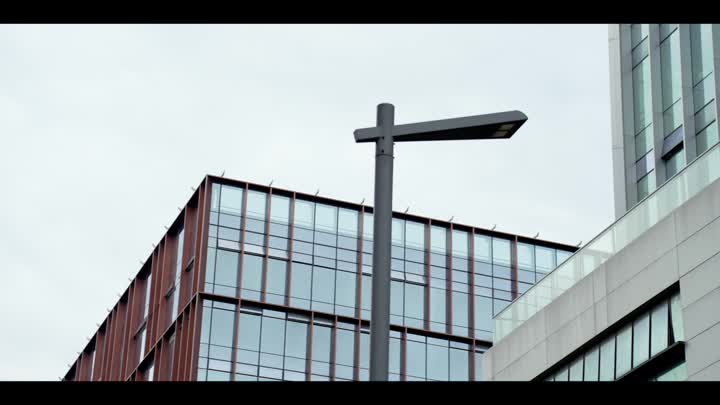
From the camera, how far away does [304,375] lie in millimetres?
64812

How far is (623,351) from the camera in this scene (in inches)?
1188

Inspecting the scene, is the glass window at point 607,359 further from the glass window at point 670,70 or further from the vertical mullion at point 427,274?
the vertical mullion at point 427,274

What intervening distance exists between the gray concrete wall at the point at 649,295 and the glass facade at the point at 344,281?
96.8 feet

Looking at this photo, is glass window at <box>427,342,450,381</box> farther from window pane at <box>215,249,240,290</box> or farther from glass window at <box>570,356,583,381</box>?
glass window at <box>570,356,583,381</box>

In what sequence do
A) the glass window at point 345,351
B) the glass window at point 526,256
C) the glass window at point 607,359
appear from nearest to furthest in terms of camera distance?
the glass window at point 607,359
the glass window at point 345,351
the glass window at point 526,256

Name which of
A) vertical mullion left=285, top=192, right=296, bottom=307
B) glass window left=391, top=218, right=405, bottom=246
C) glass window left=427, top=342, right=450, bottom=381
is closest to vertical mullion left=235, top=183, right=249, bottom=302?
vertical mullion left=285, top=192, right=296, bottom=307

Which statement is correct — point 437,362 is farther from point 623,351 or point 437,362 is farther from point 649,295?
point 649,295

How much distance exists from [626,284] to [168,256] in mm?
40920

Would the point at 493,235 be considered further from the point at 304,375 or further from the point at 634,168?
the point at 634,168

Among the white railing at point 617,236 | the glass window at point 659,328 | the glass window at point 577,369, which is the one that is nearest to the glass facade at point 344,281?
the white railing at point 617,236

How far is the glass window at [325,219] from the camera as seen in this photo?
66.8 m

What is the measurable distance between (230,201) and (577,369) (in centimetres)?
3467

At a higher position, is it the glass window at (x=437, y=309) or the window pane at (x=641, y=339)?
the glass window at (x=437, y=309)

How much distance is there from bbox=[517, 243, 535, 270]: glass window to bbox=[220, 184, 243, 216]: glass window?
1578 cm
